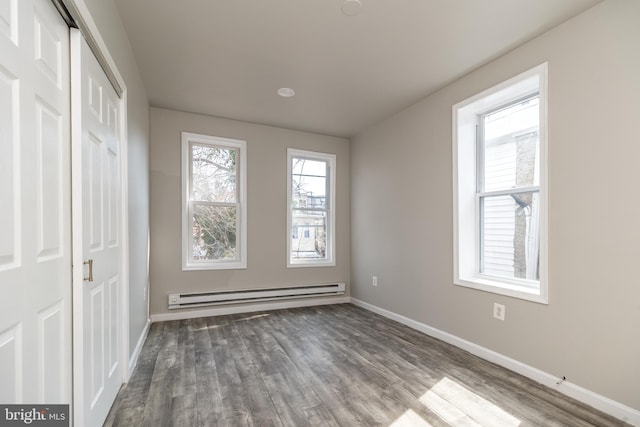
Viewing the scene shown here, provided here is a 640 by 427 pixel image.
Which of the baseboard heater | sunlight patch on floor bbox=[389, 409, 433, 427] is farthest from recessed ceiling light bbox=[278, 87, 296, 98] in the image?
sunlight patch on floor bbox=[389, 409, 433, 427]

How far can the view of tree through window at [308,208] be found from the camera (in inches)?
182

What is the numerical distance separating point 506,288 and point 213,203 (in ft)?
11.3

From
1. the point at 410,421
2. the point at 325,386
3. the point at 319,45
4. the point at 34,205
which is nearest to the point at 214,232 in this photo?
the point at 325,386

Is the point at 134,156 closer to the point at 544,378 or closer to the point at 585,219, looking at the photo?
the point at 585,219

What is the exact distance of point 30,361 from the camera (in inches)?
42.7

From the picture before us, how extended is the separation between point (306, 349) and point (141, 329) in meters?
1.61

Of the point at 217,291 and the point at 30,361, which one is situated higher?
the point at 30,361

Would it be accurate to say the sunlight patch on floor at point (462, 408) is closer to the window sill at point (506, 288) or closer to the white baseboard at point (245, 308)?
the window sill at point (506, 288)

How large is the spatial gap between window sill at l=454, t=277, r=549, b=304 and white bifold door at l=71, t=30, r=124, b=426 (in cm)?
286

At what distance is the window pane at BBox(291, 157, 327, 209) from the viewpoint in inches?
183

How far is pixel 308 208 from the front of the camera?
185 inches

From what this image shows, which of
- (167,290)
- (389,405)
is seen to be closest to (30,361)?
(389,405)

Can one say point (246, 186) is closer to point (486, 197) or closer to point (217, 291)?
point (217, 291)

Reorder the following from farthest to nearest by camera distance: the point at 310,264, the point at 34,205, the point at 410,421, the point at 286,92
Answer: the point at 310,264 → the point at 286,92 → the point at 410,421 → the point at 34,205
